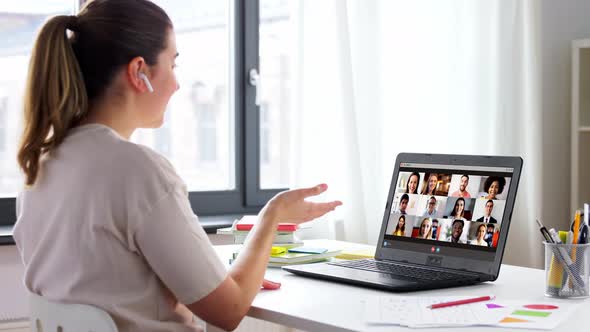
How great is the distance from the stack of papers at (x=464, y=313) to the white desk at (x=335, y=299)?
0.02 m

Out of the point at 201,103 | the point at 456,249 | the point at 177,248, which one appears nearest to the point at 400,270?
the point at 456,249

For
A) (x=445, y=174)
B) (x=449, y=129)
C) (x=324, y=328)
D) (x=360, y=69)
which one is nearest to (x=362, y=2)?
(x=360, y=69)

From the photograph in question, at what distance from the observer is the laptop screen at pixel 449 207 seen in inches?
67.9

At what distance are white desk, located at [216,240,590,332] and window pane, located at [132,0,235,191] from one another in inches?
50.3

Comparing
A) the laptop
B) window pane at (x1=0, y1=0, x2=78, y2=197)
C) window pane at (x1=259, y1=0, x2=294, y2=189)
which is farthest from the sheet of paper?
window pane at (x1=259, y1=0, x2=294, y2=189)

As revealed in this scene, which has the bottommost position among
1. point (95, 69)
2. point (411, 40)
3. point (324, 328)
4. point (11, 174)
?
point (324, 328)

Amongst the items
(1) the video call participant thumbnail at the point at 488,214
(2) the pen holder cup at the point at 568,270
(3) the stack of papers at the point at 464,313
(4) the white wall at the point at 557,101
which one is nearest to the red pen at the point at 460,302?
(3) the stack of papers at the point at 464,313

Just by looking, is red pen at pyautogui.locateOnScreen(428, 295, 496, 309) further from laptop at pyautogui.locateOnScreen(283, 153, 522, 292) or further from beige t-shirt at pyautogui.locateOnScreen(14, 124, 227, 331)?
beige t-shirt at pyautogui.locateOnScreen(14, 124, 227, 331)

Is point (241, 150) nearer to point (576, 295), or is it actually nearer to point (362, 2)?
point (362, 2)

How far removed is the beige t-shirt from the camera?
1.30 meters

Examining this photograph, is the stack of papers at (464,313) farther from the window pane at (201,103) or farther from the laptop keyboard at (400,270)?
the window pane at (201,103)

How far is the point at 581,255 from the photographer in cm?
152

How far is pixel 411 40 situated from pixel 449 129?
364 millimetres

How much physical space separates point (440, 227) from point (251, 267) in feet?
1.69
